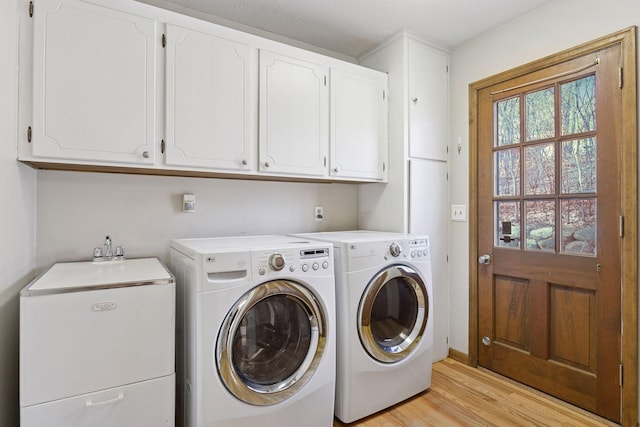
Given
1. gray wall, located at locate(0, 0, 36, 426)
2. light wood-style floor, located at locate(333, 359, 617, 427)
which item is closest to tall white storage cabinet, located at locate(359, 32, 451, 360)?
light wood-style floor, located at locate(333, 359, 617, 427)

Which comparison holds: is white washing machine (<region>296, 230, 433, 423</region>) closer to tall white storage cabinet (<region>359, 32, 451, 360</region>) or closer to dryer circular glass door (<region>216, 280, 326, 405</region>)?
dryer circular glass door (<region>216, 280, 326, 405</region>)

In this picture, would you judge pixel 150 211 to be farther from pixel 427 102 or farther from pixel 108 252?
pixel 427 102

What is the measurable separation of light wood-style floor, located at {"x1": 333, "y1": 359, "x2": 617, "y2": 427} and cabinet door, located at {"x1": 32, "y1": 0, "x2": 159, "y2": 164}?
1.95 meters

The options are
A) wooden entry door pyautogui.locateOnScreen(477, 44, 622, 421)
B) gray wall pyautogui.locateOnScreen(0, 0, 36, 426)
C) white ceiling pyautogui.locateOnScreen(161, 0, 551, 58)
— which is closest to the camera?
gray wall pyautogui.locateOnScreen(0, 0, 36, 426)

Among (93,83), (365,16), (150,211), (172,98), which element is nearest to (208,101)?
(172,98)

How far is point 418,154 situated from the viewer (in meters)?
2.65

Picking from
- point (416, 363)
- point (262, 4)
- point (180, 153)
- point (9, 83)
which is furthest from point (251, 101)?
point (416, 363)

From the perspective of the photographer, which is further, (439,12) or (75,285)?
(439,12)

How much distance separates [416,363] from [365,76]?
2037 millimetres

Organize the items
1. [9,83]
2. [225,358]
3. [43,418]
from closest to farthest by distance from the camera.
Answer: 1. [43,418]
2. [9,83]
3. [225,358]

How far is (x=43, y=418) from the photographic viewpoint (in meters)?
1.27

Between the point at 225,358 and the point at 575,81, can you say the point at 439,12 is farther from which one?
the point at 225,358

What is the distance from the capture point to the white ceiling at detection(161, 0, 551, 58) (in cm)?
221

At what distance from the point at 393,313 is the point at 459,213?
1050mm
